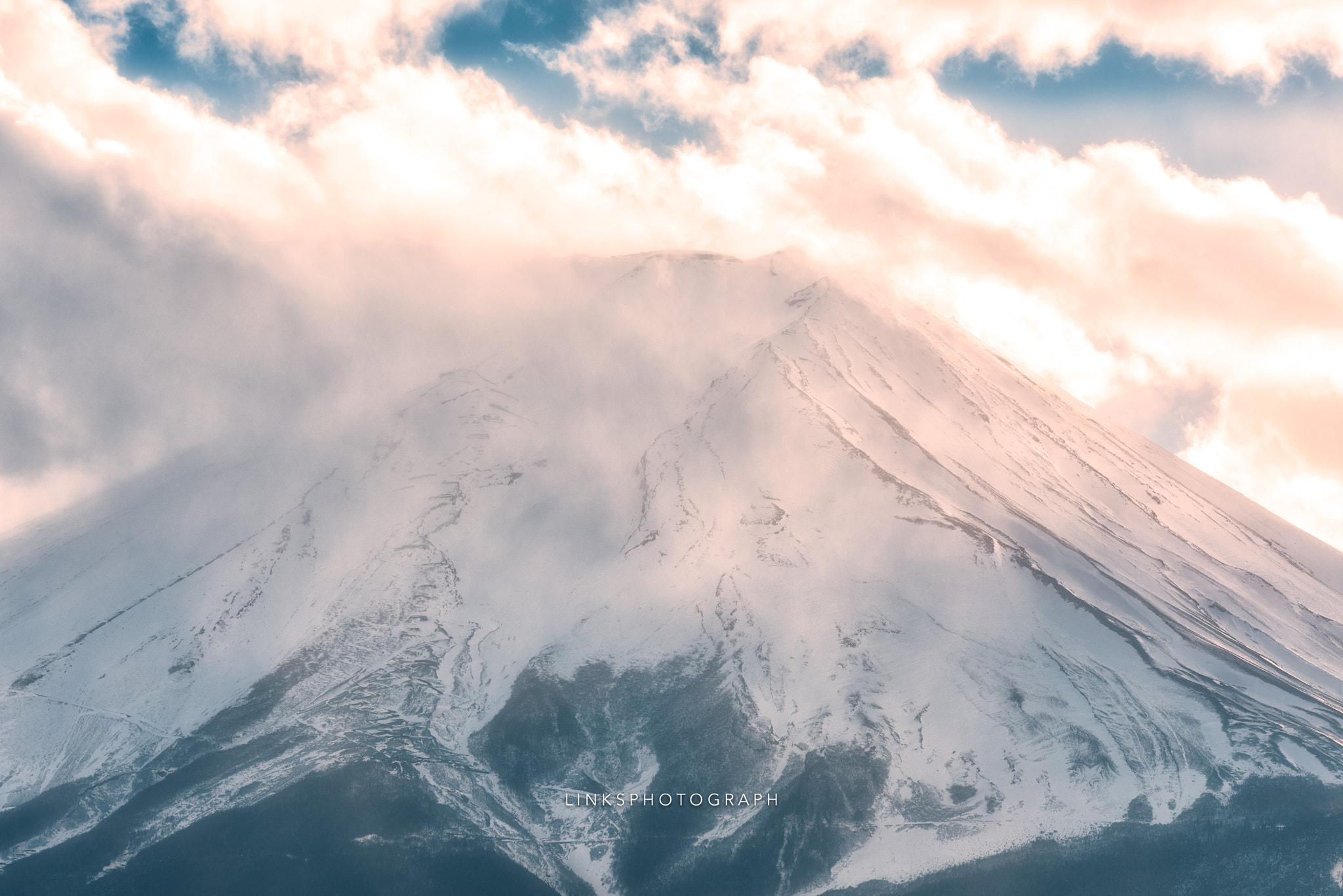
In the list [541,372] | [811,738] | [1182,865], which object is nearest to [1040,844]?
[1182,865]

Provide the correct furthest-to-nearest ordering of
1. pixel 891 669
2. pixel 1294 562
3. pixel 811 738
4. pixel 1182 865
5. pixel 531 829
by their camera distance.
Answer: pixel 1294 562, pixel 891 669, pixel 811 738, pixel 531 829, pixel 1182 865

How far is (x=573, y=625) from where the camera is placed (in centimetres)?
12950

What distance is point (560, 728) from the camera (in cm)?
11550

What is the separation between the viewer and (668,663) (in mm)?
123812

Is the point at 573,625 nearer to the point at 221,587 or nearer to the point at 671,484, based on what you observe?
the point at 671,484

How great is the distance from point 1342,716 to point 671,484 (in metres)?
96.2

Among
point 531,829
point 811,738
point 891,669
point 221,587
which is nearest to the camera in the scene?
point 531,829

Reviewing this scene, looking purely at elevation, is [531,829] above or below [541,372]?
below

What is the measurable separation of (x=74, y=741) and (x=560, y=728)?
5935cm

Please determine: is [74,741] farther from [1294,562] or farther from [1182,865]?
[1294,562]

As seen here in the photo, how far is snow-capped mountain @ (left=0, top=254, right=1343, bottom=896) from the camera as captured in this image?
10106 centimetres

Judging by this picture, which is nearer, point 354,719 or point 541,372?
point 354,719

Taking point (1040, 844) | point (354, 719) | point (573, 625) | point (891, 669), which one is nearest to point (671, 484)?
point (573, 625)

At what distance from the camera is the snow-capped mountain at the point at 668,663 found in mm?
101062
